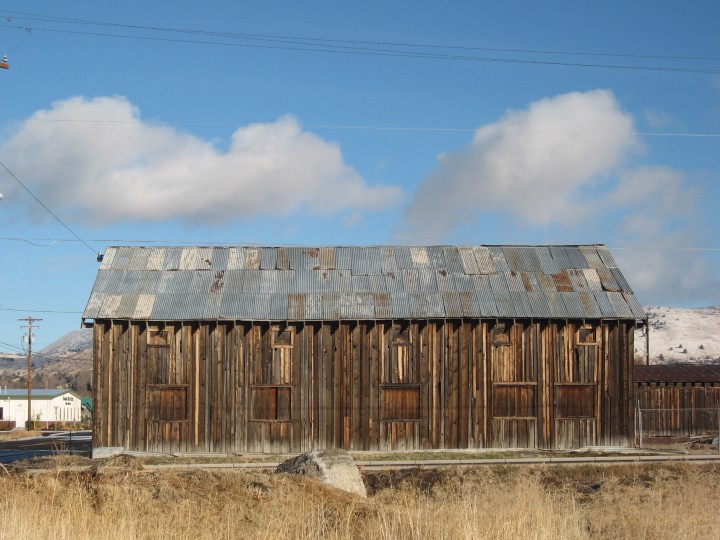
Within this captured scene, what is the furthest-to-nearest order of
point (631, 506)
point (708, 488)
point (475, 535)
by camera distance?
point (708, 488)
point (631, 506)
point (475, 535)

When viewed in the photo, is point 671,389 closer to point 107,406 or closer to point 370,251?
point 370,251

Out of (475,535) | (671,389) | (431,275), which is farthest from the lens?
(671,389)

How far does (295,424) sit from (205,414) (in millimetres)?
3372

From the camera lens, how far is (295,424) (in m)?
33.4

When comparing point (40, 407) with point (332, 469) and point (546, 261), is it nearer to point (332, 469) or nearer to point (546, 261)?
point (546, 261)

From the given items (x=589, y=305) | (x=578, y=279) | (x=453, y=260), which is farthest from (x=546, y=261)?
(x=453, y=260)

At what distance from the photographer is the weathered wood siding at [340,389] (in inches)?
1314

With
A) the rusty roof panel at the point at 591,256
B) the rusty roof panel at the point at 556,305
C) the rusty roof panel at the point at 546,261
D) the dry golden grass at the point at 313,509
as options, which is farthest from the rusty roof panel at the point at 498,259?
the dry golden grass at the point at 313,509

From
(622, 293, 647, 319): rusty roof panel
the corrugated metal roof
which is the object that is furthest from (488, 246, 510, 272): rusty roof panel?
(622, 293, 647, 319): rusty roof panel

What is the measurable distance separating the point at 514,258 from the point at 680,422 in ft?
38.1

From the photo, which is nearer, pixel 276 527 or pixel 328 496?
pixel 276 527

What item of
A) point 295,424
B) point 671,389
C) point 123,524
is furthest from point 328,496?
point 671,389

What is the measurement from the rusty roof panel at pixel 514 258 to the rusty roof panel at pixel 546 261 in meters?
0.77

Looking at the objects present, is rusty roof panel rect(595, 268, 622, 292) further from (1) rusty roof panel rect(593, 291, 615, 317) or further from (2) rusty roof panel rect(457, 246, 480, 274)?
(2) rusty roof panel rect(457, 246, 480, 274)
